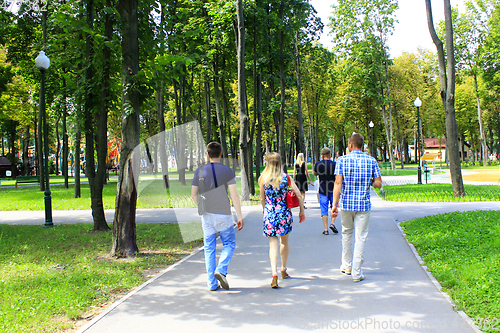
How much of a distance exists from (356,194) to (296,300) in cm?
182

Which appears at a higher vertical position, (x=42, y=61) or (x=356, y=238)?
(x=42, y=61)

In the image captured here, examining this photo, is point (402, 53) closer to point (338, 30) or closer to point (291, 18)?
point (338, 30)

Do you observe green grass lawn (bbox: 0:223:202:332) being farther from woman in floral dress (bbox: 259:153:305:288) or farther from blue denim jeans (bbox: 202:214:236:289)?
woman in floral dress (bbox: 259:153:305:288)

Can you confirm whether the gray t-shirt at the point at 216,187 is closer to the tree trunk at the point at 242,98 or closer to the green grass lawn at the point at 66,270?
the green grass lawn at the point at 66,270

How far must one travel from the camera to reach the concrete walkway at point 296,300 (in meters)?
4.18

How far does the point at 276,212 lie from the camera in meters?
5.70

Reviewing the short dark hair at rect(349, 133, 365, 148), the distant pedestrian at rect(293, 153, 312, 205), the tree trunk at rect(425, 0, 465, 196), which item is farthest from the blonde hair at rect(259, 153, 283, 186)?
the tree trunk at rect(425, 0, 465, 196)

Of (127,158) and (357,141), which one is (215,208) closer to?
(357,141)

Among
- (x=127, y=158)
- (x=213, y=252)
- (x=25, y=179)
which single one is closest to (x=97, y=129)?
(x=127, y=158)

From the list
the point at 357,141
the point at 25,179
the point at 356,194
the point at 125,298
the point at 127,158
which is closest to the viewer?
the point at 125,298

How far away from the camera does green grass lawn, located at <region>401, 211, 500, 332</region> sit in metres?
4.54

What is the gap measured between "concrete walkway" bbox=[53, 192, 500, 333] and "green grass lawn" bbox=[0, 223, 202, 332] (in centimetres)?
41

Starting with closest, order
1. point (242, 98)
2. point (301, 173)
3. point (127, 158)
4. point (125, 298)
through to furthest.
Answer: point (125, 298) → point (127, 158) → point (301, 173) → point (242, 98)

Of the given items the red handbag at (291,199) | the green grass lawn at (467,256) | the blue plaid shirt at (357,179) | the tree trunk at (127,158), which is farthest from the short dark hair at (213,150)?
the green grass lawn at (467,256)
